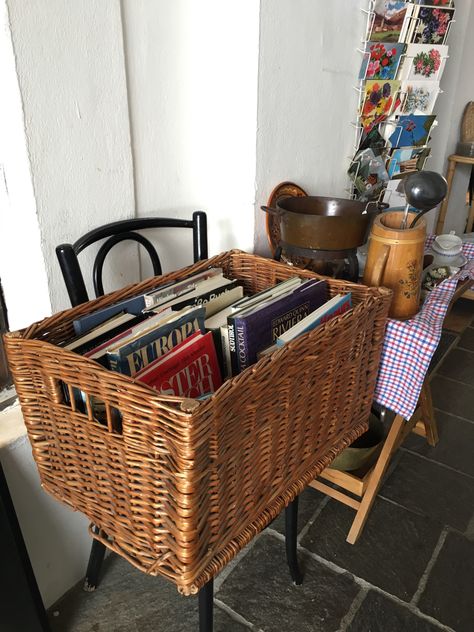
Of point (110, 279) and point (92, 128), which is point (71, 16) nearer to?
point (92, 128)

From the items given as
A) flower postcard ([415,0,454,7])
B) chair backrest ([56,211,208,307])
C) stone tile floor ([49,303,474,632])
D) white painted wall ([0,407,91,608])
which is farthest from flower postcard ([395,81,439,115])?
white painted wall ([0,407,91,608])

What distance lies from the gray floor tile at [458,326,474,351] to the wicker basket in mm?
1790

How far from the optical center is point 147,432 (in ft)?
2.25

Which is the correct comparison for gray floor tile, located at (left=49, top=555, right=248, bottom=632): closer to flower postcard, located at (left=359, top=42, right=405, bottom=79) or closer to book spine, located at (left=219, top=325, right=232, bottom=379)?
book spine, located at (left=219, top=325, right=232, bottom=379)

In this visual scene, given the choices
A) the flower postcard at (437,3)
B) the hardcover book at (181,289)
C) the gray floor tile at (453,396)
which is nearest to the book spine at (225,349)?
the hardcover book at (181,289)

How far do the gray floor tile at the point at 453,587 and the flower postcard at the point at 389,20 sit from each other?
1635 mm

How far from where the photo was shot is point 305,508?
63.2 inches

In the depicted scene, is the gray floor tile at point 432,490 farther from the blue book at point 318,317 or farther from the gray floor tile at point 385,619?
the blue book at point 318,317

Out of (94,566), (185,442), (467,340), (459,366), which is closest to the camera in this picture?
(185,442)

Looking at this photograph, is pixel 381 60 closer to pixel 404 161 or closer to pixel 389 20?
pixel 389 20

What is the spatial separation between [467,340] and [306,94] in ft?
5.62

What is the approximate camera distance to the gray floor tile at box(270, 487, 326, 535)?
1.54m

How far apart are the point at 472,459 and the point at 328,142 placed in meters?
1.23

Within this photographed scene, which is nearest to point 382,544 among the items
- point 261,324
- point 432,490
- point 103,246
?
point 432,490
